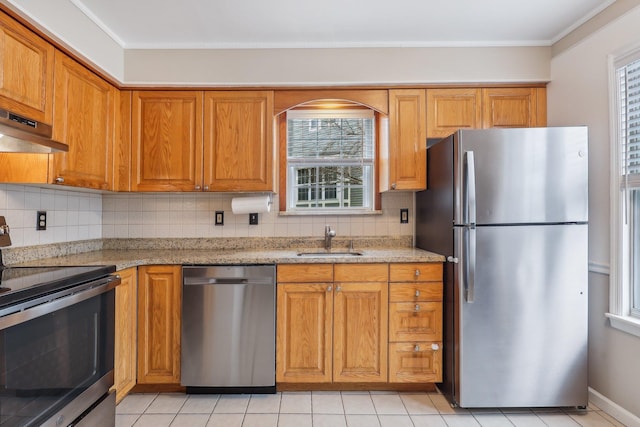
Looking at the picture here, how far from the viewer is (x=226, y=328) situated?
Result: 216 cm

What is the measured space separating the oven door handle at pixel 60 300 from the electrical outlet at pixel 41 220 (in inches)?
31.1

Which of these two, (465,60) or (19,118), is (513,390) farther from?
(19,118)

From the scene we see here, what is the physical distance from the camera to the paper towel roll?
2.61m

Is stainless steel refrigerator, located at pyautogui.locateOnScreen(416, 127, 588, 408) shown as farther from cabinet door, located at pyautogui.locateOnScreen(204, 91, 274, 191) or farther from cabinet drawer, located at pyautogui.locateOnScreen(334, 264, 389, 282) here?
cabinet door, located at pyautogui.locateOnScreen(204, 91, 274, 191)

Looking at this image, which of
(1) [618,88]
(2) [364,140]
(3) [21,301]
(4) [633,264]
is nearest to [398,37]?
(2) [364,140]

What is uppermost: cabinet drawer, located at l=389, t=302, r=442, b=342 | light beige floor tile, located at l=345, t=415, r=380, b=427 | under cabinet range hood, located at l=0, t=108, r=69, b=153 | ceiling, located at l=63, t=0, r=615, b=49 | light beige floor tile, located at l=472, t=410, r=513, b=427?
ceiling, located at l=63, t=0, r=615, b=49

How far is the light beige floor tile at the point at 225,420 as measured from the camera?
6.26 ft

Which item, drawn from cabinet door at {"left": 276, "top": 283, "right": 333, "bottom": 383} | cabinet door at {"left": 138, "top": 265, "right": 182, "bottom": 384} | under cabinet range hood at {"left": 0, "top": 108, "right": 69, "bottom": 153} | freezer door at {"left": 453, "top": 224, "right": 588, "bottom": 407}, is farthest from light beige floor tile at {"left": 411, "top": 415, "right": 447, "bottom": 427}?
under cabinet range hood at {"left": 0, "top": 108, "right": 69, "bottom": 153}

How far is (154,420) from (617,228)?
2.90 meters

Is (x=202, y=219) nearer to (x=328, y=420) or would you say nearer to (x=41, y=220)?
(x=41, y=220)

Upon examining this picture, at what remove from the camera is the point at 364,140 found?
291 cm

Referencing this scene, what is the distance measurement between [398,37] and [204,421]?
9.09 feet

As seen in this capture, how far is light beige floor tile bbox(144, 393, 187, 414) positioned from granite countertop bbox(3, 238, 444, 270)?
0.87m

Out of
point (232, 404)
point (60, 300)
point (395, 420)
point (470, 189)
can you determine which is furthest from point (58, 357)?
point (470, 189)
